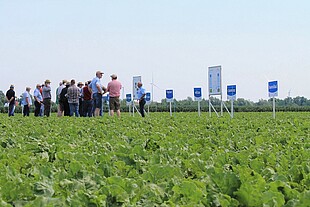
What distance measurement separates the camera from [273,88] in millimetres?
19406

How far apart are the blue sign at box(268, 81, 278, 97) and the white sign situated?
3817 millimetres

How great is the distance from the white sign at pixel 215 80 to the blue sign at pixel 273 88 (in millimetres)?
3817

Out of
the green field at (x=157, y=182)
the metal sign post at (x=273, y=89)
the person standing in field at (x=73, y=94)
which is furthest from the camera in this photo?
the metal sign post at (x=273, y=89)

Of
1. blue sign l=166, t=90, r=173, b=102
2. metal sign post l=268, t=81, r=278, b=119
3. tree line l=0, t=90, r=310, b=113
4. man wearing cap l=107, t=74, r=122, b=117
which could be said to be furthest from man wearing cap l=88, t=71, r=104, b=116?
tree line l=0, t=90, r=310, b=113

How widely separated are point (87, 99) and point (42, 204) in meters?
18.0

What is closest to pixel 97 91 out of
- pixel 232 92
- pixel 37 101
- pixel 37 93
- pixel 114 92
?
pixel 114 92

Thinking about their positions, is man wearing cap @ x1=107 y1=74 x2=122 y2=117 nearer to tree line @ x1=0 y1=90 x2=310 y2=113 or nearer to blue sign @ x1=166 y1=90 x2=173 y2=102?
blue sign @ x1=166 y1=90 x2=173 y2=102

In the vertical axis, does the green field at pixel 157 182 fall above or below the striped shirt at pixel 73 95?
below

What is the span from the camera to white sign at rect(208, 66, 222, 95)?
914 inches

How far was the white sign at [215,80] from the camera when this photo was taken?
2323cm

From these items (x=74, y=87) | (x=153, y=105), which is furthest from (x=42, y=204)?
(x=153, y=105)

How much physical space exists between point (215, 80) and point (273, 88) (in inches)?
174

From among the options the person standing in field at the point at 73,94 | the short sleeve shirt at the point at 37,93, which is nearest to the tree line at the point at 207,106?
the short sleeve shirt at the point at 37,93

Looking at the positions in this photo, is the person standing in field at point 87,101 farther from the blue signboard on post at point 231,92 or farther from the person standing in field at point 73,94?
the blue signboard on post at point 231,92
